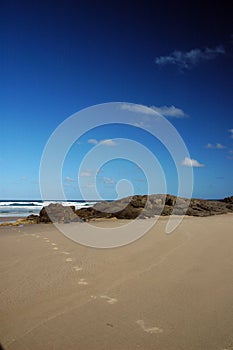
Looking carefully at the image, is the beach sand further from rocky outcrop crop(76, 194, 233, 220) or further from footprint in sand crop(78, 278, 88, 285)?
rocky outcrop crop(76, 194, 233, 220)

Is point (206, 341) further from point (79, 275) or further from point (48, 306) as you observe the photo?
point (79, 275)

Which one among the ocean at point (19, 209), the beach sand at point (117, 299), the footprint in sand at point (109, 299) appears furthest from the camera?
the ocean at point (19, 209)

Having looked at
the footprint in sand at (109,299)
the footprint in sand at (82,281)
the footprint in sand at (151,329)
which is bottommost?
the footprint in sand at (151,329)

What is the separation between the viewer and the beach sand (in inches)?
128

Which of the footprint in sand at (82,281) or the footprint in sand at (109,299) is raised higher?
the footprint in sand at (82,281)

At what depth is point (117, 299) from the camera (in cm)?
438

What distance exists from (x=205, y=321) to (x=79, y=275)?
8.52ft

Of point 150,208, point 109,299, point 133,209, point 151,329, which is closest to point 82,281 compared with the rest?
point 109,299

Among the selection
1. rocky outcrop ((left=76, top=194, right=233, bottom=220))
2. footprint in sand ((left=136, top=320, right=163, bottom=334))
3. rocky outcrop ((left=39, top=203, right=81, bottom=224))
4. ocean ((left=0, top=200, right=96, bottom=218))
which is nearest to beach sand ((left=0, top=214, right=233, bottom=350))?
footprint in sand ((left=136, top=320, right=163, bottom=334))

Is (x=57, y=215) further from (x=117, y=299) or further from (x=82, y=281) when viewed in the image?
(x=117, y=299)

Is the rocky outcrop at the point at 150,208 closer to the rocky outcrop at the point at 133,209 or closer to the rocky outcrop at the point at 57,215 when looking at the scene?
the rocky outcrop at the point at 133,209

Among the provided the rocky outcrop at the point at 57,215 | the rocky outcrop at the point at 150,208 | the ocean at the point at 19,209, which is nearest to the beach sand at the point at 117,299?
the rocky outcrop at the point at 57,215

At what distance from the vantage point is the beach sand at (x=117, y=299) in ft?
10.7

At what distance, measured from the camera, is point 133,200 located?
20406 millimetres
